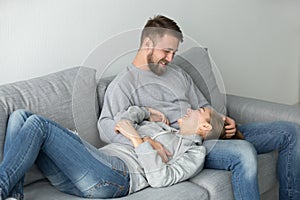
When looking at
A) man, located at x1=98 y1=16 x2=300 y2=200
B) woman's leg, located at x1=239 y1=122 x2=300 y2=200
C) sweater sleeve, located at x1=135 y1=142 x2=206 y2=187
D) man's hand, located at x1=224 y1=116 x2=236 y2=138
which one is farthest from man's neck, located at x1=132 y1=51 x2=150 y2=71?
woman's leg, located at x1=239 y1=122 x2=300 y2=200

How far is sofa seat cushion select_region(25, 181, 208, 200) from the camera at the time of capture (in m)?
1.84

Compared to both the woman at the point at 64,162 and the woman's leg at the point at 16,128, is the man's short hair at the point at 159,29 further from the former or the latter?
the woman's leg at the point at 16,128

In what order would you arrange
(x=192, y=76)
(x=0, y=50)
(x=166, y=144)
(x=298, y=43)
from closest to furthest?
(x=166, y=144) → (x=0, y=50) → (x=192, y=76) → (x=298, y=43)

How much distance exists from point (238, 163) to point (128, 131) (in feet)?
1.52

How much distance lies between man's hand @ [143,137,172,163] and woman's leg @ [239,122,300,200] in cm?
56

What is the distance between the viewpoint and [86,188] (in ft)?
5.89

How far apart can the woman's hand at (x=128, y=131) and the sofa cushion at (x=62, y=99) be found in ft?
0.41

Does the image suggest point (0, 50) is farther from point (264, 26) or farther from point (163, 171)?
point (264, 26)

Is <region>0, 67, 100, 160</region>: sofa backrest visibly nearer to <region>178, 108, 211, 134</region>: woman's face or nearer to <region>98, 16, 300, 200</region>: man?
<region>98, 16, 300, 200</region>: man

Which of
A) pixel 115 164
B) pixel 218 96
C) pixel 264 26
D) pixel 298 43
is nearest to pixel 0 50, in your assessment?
pixel 115 164

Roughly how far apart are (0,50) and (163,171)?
0.90m

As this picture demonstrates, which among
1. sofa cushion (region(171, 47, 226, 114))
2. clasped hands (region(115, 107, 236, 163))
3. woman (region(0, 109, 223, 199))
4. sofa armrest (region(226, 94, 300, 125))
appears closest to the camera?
woman (region(0, 109, 223, 199))

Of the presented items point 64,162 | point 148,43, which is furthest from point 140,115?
point 64,162

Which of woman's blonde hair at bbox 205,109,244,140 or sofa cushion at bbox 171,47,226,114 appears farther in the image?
sofa cushion at bbox 171,47,226,114
